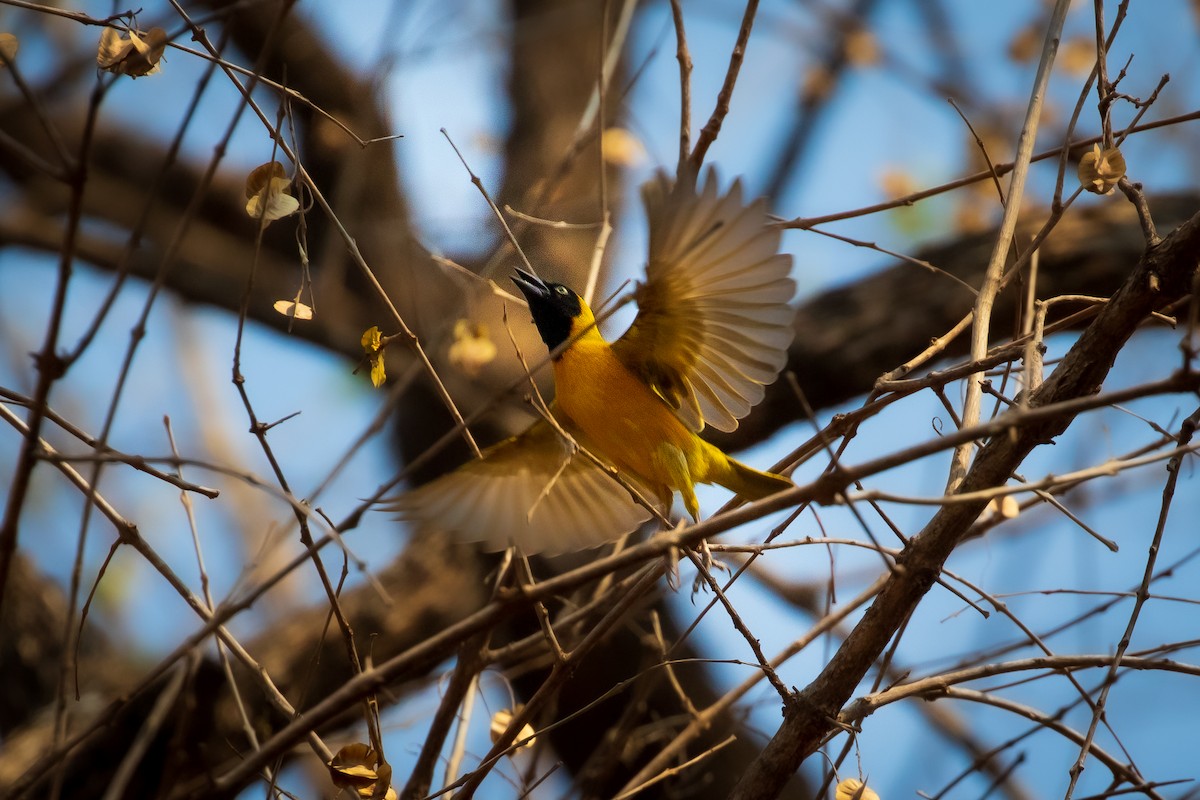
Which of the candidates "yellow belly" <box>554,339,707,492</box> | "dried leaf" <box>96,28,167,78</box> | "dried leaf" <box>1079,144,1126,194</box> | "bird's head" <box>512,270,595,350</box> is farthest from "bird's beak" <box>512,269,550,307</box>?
"dried leaf" <box>1079,144,1126,194</box>

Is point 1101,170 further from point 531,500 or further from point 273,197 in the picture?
point 531,500

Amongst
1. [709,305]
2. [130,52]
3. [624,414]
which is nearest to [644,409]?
[624,414]

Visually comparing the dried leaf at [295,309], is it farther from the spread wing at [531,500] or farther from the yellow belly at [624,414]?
the yellow belly at [624,414]

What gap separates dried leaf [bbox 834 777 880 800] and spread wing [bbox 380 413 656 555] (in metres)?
0.88

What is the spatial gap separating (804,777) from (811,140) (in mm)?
3655

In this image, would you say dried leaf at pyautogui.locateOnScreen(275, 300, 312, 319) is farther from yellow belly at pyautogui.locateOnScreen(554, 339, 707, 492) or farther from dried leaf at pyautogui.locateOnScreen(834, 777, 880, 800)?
dried leaf at pyautogui.locateOnScreen(834, 777, 880, 800)

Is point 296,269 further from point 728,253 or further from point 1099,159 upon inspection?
point 1099,159

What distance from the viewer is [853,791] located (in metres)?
1.79

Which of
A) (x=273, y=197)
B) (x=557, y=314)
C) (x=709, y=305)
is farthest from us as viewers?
(x=557, y=314)

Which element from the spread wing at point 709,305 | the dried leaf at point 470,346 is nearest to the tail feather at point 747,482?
the spread wing at point 709,305

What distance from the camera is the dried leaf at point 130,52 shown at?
158 cm

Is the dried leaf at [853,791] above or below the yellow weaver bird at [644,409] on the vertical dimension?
below

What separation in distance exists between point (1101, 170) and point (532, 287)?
1.50 m

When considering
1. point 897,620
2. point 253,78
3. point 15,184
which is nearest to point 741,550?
point 897,620
